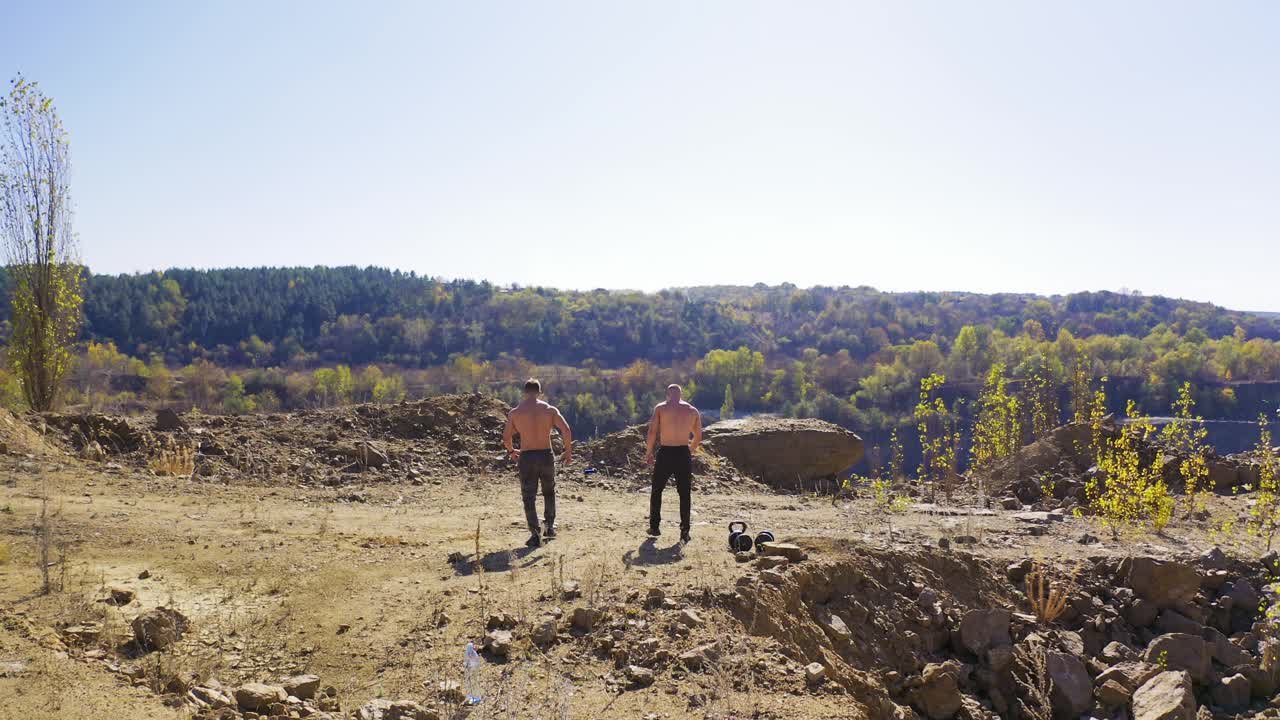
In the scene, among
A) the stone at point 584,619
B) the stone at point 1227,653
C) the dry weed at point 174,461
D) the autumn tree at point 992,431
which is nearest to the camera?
the stone at point 584,619

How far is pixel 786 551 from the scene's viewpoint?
22.9ft

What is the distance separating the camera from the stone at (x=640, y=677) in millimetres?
4754

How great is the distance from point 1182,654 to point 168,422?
14316mm

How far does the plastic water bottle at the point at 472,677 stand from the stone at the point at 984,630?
14.1 ft

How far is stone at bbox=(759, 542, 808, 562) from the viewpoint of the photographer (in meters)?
6.91

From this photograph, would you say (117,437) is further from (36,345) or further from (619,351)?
(619,351)

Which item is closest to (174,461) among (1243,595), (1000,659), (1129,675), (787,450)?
(787,450)

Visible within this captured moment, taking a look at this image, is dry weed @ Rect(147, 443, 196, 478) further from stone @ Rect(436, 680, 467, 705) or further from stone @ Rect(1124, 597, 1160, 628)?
stone @ Rect(1124, 597, 1160, 628)

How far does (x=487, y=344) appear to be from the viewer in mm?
99438

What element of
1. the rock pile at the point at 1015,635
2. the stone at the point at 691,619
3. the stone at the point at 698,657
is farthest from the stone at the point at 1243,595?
the stone at the point at 698,657

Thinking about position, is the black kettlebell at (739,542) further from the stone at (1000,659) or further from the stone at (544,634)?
the stone at (544,634)

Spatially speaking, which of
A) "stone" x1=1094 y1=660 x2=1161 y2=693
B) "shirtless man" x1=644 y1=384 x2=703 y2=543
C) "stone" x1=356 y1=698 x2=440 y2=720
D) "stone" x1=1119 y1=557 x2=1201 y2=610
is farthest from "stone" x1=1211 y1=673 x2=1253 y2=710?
"stone" x1=356 y1=698 x2=440 y2=720

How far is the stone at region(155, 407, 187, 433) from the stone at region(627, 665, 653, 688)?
11.4 m

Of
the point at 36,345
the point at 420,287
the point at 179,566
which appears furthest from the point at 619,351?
the point at 179,566
